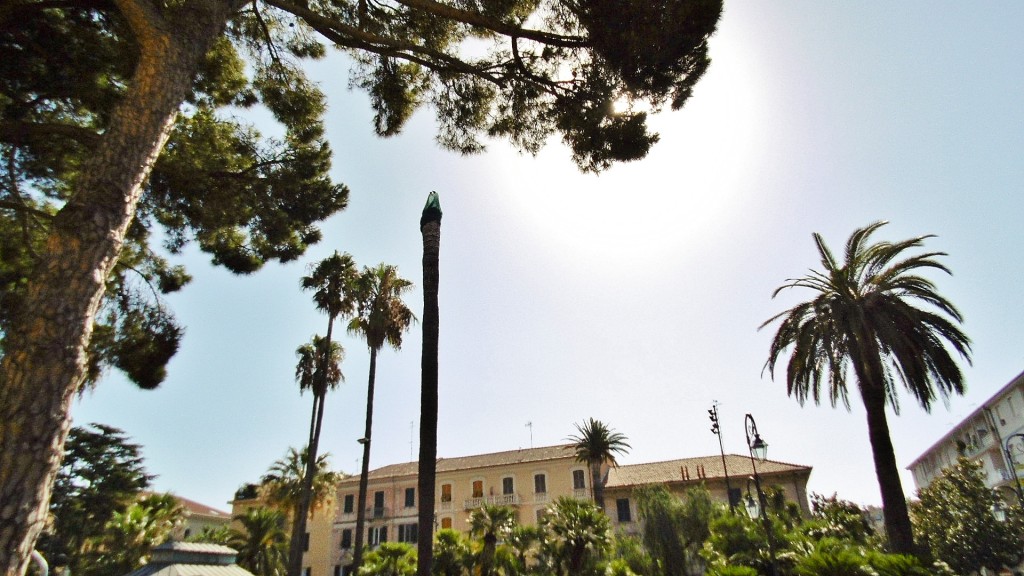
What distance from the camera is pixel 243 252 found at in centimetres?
1214

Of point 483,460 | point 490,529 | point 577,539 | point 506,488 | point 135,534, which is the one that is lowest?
point 577,539

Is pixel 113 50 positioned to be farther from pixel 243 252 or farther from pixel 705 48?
pixel 705 48

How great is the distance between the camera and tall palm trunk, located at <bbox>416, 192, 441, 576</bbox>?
1034 centimetres

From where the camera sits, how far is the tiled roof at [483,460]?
43188 mm

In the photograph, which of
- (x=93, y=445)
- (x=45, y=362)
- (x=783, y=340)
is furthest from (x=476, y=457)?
(x=45, y=362)

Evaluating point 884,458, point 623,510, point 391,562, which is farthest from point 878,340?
point 623,510

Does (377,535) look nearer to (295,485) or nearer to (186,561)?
(295,485)

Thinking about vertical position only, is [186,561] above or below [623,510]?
below

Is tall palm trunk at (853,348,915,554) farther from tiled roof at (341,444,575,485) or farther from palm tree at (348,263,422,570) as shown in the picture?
tiled roof at (341,444,575,485)

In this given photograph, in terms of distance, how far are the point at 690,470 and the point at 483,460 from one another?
625 inches

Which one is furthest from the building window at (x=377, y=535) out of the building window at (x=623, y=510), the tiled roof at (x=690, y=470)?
the building window at (x=623, y=510)

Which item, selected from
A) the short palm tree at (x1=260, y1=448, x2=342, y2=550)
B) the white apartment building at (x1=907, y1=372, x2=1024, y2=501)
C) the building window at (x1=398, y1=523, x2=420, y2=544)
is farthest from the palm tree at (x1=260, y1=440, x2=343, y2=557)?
the white apartment building at (x1=907, y1=372, x2=1024, y2=501)

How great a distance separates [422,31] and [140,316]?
761 cm

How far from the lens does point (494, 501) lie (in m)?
41.7
